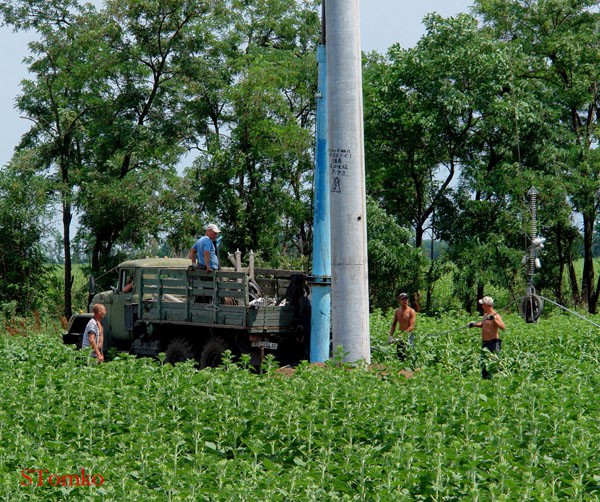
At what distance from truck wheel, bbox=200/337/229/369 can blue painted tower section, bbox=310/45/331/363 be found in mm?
1606

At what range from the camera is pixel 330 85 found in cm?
1503

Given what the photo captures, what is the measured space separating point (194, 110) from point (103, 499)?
1275 inches

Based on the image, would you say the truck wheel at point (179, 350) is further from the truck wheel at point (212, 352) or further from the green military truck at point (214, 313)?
the truck wheel at point (212, 352)

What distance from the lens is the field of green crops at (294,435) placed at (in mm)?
8156

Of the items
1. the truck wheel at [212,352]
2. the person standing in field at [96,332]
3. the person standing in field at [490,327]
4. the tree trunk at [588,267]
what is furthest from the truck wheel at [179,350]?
the tree trunk at [588,267]

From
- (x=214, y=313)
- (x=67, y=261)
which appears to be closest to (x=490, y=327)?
(x=214, y=313)

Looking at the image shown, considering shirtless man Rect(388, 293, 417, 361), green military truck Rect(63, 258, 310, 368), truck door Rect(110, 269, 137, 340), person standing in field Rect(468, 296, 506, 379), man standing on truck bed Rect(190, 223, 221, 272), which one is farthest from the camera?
truck door Rect(110, 269, 137, 340)

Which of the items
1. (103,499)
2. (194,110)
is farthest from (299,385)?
(194,110)

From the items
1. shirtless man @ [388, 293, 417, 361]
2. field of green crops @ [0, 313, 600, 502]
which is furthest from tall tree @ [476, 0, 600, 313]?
field of green crops @ [0, 313, 600, 502]

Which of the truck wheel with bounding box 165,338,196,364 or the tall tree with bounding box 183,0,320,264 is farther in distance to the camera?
the tall tree with bounding box 183,0,320,264

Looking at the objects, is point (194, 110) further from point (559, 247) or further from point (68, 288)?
point (559, 247)

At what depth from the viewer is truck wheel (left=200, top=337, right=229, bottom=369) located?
17250 millimetres

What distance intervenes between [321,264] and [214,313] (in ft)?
6.84

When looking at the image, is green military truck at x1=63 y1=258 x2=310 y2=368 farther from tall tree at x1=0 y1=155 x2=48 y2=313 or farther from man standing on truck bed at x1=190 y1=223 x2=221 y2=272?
tall tree at x1=0 y1=155 x2=48 y2=313
